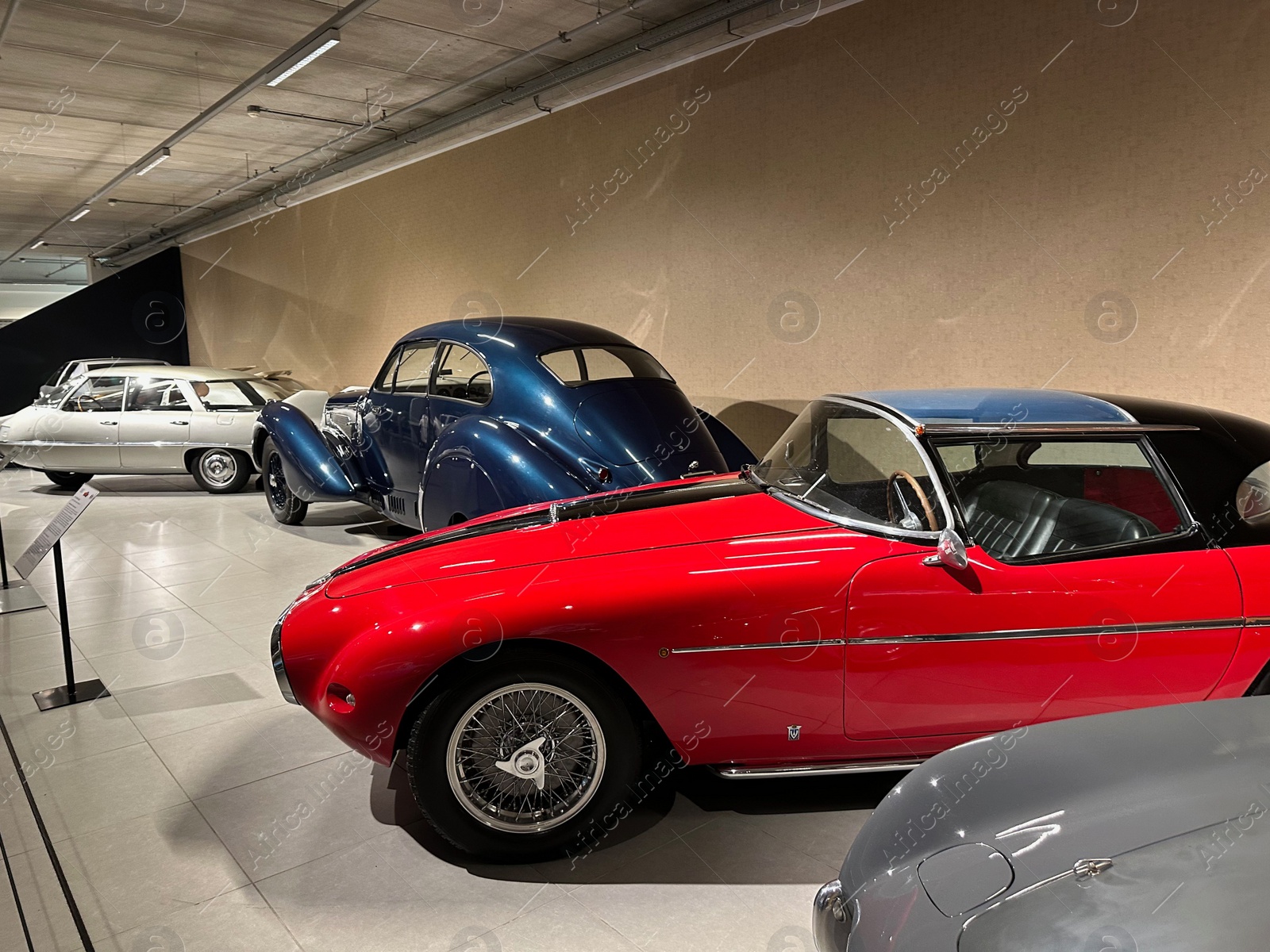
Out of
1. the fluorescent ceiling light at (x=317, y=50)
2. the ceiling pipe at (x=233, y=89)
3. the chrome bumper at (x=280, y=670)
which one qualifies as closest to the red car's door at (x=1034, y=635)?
the chrome bumper at (x=280, y=670)

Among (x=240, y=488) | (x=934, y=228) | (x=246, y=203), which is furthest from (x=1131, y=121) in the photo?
(x=246, y=203)

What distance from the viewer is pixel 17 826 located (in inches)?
117

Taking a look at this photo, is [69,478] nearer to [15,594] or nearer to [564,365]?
[15,594]

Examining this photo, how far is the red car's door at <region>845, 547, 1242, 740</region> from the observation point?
2.66 metres

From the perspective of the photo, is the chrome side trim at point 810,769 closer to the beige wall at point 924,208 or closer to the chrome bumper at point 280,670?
the chrome bumper at point 280,670

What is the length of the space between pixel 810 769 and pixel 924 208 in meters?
5.16

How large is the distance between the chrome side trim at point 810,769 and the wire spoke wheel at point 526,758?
1.39 ft

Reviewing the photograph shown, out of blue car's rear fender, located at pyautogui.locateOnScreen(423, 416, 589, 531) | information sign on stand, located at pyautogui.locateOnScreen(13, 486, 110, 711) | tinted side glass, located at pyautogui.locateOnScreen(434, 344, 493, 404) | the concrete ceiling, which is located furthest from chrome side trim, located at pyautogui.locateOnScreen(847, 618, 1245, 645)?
the concrete ceiling

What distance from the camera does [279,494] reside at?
8031 mm

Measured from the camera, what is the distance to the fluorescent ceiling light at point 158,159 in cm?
1217

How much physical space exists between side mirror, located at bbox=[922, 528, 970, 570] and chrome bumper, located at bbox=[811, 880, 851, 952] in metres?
1.07

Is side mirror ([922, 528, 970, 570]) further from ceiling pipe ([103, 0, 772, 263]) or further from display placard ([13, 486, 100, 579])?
ceiling pipe ([103, 0, 772, 263])

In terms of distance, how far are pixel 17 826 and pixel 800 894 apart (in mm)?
2590

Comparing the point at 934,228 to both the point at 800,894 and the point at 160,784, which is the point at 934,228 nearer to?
the point at 800,894
